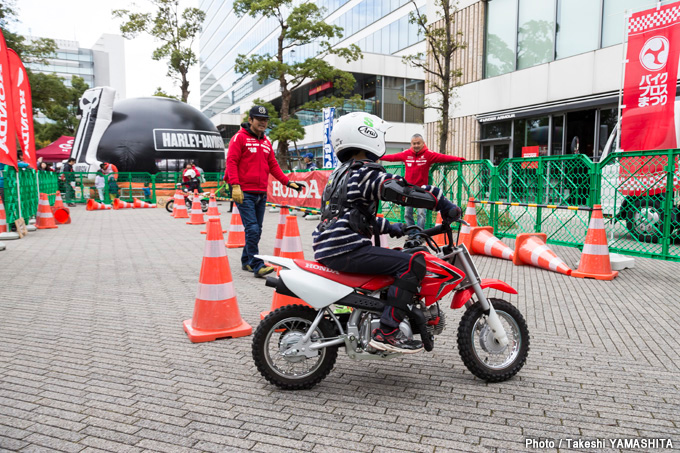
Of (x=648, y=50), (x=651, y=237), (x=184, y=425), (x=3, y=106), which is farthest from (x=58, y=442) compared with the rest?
(x=648, y=50)

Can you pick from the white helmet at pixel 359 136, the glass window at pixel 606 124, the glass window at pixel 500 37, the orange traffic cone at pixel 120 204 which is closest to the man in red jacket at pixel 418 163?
the white helmet at pixel 359 136

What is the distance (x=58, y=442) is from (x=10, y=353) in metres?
1.74

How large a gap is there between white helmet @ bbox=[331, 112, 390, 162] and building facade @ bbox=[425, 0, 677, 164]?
513 inches

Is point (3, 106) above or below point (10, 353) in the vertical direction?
above

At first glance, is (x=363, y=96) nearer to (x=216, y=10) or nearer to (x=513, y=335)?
(x=513, y=335)

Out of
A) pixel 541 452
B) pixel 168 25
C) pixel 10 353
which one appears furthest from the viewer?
pixel 168 25

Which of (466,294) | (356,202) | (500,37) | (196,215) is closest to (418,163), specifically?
(466,294)

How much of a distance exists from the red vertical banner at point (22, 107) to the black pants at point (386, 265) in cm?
1181

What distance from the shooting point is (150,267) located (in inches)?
312

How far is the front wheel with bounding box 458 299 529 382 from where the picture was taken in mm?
3344

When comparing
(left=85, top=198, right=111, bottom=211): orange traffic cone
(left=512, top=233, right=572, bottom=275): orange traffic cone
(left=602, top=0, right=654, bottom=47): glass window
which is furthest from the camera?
(left=85, top=198, right=111, bottom=211): orange traffic cone

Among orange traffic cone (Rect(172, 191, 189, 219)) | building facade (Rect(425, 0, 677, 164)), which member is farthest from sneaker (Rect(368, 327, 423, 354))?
orange traffic cone (Rect(172, 191, 189, 219))

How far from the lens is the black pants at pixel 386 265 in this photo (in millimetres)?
3156

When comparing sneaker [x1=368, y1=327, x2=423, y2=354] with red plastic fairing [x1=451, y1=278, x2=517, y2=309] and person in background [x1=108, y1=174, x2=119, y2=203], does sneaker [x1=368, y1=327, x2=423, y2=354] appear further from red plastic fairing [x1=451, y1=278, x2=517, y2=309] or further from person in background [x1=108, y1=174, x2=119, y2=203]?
person in background [x1=108, y1=174, x2=119, y2=203]
